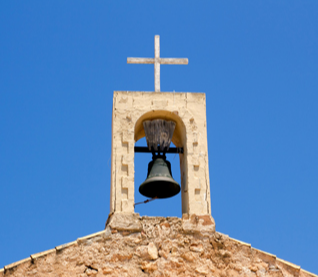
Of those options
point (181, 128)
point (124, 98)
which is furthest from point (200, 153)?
point (124, 98)

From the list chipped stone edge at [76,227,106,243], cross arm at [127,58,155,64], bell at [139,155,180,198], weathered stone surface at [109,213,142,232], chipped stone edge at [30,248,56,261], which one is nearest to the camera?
chipped stone edge at [30,248,56,261]

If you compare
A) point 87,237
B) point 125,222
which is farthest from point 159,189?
point 87,237

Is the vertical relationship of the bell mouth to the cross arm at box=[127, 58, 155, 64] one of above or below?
below

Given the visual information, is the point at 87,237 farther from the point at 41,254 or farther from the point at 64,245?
the point at 41,254

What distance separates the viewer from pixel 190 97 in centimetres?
1036

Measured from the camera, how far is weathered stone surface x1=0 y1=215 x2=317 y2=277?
877 cm

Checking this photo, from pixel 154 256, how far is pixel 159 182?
4.58 ft

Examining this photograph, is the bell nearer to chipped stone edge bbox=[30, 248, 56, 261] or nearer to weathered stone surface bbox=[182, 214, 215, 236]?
weathered stone surface bbox=[182, 214, 215, 236]

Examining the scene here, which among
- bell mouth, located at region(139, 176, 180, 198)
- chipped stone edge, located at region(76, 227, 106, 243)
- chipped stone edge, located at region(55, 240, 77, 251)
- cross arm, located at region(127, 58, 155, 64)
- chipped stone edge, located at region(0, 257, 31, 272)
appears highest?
cross arm, located at region(127, 58, 155, 64)

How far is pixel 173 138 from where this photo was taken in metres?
10.7

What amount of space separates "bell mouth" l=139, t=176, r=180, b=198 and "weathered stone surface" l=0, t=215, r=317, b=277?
694 mm

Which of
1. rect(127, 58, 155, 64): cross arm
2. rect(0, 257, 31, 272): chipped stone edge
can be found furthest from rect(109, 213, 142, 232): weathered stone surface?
rect(127, 58, 155, 64): cross arm

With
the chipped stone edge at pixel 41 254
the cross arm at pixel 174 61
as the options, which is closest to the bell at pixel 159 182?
the cross arm at pixel 174 61

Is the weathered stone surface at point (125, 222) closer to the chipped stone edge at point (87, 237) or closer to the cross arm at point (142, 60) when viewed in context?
the chipped stone edge at point (87, 237)
